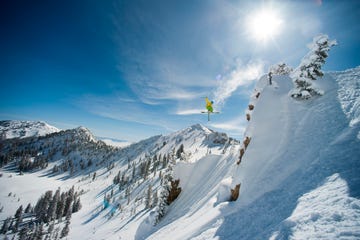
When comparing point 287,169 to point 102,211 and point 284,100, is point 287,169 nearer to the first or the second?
point 284,100

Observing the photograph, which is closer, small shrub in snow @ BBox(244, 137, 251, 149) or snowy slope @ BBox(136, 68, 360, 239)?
snowy slope @ BBox(136, 68, 360, 239)

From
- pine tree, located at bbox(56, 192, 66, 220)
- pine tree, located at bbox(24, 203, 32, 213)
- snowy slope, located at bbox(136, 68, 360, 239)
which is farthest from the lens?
pine tree, located at bbox(24, 203, 32, 213)

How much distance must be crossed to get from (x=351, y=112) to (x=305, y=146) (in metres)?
4.78

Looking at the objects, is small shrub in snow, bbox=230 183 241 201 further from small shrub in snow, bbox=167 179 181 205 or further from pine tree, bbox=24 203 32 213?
pine tree, bbox=24 203 32 213

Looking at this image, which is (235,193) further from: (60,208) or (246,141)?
(60,208)

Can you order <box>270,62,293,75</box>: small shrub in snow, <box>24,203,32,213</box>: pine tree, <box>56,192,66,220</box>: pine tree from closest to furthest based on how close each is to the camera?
→ <box>270,62,293,75</box>: small shrub in snow
<box>56,192,66,220</box>: pine tree
<box>24,203,32,213</box>: pine tree

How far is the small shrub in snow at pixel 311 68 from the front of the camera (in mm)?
16625

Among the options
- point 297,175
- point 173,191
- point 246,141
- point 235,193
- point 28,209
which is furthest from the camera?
point 28,209

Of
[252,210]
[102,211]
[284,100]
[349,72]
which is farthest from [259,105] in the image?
[102,211]

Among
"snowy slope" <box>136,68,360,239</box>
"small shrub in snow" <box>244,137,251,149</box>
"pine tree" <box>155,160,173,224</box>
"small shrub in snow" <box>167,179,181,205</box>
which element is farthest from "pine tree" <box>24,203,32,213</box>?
"small shrub in snow" <box>244,137,251,149</box>

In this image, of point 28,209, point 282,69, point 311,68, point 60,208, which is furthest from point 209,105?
point 28,209

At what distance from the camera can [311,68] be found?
1728 centimetres

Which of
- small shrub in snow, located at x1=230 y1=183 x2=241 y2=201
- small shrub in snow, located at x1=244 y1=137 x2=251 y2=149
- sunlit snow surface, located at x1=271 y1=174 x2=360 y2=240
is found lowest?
small shrub in snow, located at x1=230 y1=183 x2=241 y2=201

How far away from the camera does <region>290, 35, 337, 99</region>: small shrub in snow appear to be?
655 inches
